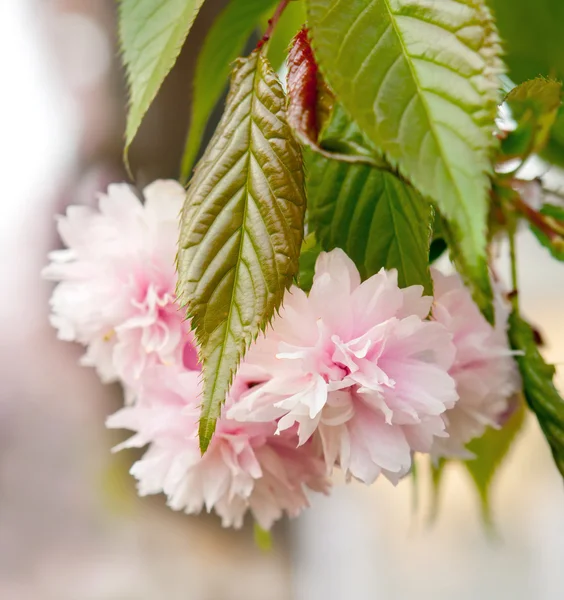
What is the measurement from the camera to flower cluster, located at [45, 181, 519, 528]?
200mm

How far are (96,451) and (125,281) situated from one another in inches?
19.7

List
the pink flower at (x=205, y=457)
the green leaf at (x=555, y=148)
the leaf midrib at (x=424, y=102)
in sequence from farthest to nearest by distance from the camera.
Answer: the green leaf at (x=555, y=148) → the pink flower at (x=205, y=457) → the leaf midrib at (x=424, y=102)

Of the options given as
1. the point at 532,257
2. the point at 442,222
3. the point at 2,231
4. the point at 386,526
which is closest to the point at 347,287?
the point at 442,222

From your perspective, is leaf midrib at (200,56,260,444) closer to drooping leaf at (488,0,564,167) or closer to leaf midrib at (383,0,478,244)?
leaf midrib at (383,0,478,244)

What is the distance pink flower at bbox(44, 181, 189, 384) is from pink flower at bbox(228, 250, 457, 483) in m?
0.06

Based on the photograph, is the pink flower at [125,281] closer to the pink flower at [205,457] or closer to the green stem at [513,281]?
the pink flower at [205,457]

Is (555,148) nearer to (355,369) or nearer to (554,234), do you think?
(554,234)

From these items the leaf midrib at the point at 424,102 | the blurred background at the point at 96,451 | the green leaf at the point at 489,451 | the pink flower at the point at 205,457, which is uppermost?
the leaf midrib at the point at 424,102

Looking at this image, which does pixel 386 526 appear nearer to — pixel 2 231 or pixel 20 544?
pixel 20 544

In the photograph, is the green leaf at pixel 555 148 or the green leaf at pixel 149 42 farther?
the green leaf at pixel 555 148

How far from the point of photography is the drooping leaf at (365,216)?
0.20 metres

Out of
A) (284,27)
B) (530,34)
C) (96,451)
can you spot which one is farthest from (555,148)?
(96,451)

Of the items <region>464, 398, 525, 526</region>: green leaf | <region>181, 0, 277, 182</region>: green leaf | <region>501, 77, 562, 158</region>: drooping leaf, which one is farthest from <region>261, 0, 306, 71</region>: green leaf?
<region>464, 398, 525, 526</region>: green leaf

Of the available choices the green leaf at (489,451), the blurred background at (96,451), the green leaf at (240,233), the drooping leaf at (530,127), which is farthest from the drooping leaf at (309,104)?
the blurred background at (96,451)
